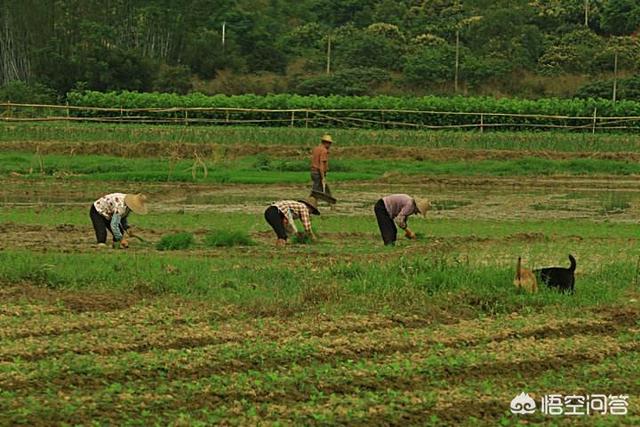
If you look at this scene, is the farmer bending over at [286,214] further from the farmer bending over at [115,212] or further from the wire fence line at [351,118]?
the wire fence line at [351,118]

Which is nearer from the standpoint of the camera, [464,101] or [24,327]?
[24,327]

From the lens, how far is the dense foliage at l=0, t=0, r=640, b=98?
57406 mm

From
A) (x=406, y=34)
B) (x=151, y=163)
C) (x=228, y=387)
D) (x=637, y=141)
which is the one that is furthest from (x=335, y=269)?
(x=406, y=34)

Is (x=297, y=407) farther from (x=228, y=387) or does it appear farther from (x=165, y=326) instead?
(x=165, y=326)

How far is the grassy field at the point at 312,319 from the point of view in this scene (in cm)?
872

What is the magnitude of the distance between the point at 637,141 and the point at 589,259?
25.5 metres

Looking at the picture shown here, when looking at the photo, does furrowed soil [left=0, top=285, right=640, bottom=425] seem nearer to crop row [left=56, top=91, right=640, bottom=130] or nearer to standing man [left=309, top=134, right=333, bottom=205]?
standing man [left=309, top=134, right=333, bottom=205]

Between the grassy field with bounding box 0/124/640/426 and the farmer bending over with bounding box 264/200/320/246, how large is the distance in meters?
0.28

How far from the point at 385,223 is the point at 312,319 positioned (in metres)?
5.37

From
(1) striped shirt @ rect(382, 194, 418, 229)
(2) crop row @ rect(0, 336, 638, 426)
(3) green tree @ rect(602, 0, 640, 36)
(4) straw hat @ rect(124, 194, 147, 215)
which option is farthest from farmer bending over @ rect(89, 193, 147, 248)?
(3) green tree @ rect(602, 0, 640, 36)

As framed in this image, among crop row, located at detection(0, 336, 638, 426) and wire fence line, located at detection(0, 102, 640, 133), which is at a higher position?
wire fence line, located at detection(0, 102, 640, 133)

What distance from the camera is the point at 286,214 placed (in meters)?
17.0

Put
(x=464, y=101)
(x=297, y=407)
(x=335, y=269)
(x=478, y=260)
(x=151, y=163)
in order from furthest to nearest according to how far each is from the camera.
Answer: (x=464, y=101)
(x=151, y=163)
(x=478, y=260)
(x=335, y=269)
(x=297, y=407)

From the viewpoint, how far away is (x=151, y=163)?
3434 centimetres
